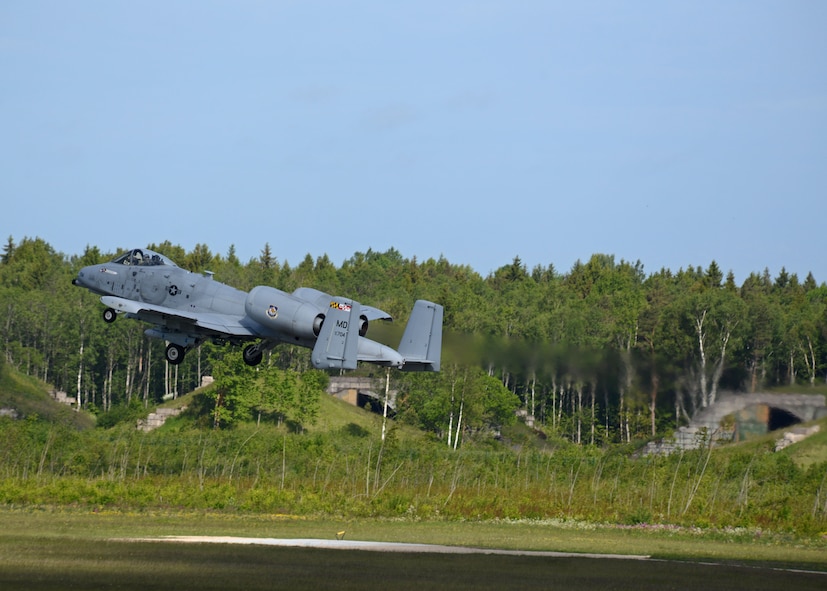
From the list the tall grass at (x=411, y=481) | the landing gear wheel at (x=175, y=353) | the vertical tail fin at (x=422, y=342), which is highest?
the vertical tail fin at (x=422, y=342)

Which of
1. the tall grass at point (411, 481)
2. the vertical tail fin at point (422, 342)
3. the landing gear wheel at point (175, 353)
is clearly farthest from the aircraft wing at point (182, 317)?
the tall grass at point (411, 481)

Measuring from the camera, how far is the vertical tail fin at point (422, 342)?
4038 centimetres

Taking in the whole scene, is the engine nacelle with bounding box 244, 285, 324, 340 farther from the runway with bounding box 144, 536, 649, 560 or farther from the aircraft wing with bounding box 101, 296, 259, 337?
the runway with bounding box 144, 536, 649, 560

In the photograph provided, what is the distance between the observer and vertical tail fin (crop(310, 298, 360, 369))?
37531 mm

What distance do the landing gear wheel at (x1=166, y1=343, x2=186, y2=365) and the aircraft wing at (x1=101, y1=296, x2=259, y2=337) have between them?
1.22 meters

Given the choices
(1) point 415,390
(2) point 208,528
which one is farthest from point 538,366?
(1) point 415,390

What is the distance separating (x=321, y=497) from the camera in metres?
48.8

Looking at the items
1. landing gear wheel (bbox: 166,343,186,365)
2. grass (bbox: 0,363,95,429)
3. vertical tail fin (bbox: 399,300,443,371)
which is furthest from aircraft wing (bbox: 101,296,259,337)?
grass (bbox: 0,363,95,429)

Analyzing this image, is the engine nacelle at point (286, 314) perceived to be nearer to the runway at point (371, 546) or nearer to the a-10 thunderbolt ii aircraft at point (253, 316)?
the a-10 thunderbolt ii aircraft at point (253, 316)

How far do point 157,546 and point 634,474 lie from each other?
30.3 m

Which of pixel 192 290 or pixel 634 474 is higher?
pixel 192 290

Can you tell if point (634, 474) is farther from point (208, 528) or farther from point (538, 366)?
point (208, 528)

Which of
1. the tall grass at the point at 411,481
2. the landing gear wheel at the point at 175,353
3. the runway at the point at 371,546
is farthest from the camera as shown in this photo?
the tall grass at the point at 411,481

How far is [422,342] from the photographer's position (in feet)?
133
